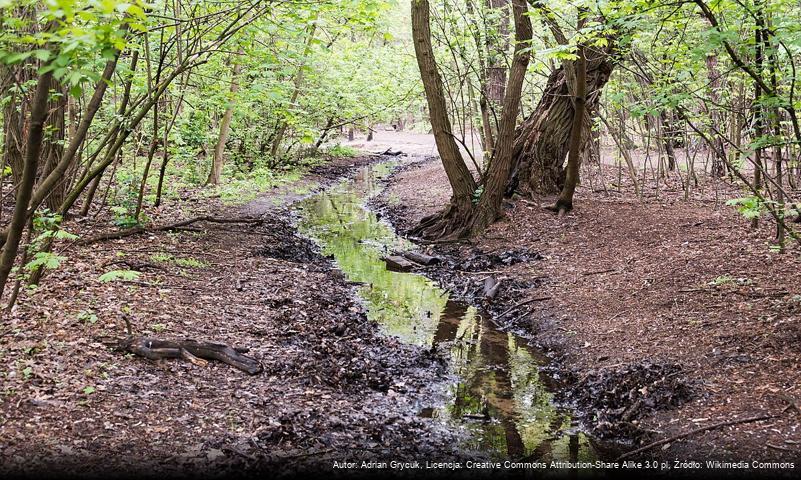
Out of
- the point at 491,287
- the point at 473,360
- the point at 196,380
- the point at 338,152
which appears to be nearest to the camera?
the point at 196,380

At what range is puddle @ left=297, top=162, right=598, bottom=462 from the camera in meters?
5.40

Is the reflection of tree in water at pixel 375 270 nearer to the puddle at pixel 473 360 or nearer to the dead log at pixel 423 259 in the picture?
the puddle at pixel 473 360

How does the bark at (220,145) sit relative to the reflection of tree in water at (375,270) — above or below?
above

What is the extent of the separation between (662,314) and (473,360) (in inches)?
91.2

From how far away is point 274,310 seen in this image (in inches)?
313

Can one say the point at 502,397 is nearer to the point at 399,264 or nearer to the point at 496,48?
the point at 399,264

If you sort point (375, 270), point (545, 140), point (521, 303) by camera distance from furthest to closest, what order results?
point (545, 140) < point (375, 270) < point (521, 303)

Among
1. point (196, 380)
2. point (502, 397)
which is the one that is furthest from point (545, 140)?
point (196, 380)

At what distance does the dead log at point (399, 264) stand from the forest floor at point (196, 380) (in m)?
2.34

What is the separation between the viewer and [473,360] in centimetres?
736

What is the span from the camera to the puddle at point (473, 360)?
5.40 metres

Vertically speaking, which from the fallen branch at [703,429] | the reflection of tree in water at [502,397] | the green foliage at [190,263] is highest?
the green foliage at [190,263]

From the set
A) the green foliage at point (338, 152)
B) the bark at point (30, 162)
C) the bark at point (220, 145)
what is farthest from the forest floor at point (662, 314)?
the green foliage at point (338, 152)

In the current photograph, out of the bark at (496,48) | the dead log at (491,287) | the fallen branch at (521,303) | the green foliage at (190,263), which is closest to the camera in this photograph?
the fallen branch at (521,303)
